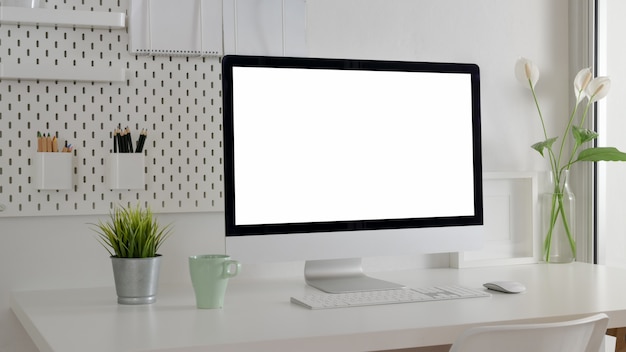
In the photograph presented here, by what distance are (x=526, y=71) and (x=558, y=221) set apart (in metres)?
0.44

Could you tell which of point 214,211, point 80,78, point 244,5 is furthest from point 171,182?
point 244,5

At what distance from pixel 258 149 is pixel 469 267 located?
0.78 metres

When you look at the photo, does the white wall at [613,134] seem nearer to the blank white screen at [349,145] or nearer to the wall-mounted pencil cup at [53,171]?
the blank white screen at [349,145]

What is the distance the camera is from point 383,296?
61.5 inches

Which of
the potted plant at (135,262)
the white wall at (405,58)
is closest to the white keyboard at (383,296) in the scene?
the potted plant at (135,262)

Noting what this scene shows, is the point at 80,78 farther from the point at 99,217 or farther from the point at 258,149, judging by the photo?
the point at 258,149

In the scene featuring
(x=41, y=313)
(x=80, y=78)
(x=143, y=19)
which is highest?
(x=143, y=19)

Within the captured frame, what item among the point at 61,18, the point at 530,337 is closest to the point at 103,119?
the point at 61,18

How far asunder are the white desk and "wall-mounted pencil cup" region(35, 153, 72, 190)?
0.23 metres

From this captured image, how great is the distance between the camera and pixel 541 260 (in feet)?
7.25

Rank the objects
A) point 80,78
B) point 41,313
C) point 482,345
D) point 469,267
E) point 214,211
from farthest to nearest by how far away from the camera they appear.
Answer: point 469,267
point 214,211
point 80,78
point 41,313
point 482,345

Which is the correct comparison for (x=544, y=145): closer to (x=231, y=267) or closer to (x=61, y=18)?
(x=231, y=267)

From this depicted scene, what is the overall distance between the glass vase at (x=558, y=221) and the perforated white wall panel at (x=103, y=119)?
0.94m

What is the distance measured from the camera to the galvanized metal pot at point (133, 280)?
1.53m
